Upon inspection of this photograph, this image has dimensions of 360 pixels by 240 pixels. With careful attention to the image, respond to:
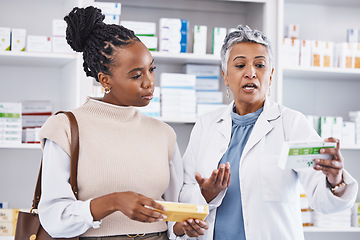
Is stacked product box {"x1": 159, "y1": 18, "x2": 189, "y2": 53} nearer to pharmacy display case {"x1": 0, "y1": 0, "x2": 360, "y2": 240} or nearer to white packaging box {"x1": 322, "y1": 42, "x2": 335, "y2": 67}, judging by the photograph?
pharmacy display case {"x1": 0, "y1": 0, "x2": 360, "y2": 240}

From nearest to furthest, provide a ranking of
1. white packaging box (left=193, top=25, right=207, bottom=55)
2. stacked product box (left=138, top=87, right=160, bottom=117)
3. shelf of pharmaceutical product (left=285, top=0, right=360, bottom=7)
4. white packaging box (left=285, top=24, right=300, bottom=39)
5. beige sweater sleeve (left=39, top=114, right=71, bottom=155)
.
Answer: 1. beige sweater sleeve (left=39, top=114, right=71, bottom=155)
2. stacked product box (left=138, top=87, right=160, bottom=117)
3. white packaging box (left=193, top=25, right=207, bottom=55)
4. white packaging box (left=285, top=24, right=300, bottom=39)
5. shelf of pharmaceutical product (left=285, top=0, right=360, bottom=7)

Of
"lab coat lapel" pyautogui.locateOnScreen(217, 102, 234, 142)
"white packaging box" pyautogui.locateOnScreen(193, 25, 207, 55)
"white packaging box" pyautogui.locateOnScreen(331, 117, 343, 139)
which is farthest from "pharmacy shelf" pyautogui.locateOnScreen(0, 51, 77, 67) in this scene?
"white packaging box" pyautogui.locateOnScreen(331, 117, 343, 139)

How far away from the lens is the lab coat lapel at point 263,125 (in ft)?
6.10

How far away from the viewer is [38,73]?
10.7 feet

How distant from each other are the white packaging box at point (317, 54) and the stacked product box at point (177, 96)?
32.8 inches

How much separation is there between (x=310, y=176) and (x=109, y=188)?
770 mm

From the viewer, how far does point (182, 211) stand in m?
1.37

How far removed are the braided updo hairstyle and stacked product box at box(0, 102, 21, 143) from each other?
1383mm

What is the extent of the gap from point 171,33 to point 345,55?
120cm

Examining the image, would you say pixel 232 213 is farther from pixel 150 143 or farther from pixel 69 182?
pixel 69 182

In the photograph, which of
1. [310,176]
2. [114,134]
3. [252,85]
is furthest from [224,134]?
[114,134]

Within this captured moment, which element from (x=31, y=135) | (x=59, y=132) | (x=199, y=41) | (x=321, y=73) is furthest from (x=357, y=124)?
(x=59, y=132)

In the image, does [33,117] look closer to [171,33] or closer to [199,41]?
[171,33]

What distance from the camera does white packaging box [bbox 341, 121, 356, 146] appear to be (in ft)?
10.6
